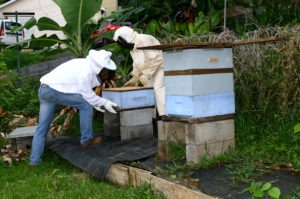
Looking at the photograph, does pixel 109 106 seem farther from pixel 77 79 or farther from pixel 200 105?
pixel 200 105

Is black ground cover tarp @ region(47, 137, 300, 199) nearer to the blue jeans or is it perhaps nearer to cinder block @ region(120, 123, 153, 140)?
cinder block @ region(120, 123, 153, 140)

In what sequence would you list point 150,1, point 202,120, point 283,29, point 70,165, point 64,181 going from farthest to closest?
1. point 150,1
2. point 70,165
3. point 283,29
4. point 64,181
5. point 202,120

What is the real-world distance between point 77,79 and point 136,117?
117 centimetres

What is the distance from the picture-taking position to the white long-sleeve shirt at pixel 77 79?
634cm

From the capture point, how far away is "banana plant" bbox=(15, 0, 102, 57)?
8453mm

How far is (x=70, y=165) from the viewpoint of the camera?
261 inches

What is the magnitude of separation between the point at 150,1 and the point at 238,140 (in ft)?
19.4

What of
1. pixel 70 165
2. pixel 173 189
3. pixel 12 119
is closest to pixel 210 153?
pixel 173 189

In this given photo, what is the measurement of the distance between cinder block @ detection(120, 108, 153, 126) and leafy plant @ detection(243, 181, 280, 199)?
124 inches

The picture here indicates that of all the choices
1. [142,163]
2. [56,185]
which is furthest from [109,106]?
[56,185]

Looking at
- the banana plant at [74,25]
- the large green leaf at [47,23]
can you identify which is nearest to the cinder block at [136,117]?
the banana plant at [74,25]

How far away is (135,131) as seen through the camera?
6992mm

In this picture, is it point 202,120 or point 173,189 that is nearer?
point 173,189

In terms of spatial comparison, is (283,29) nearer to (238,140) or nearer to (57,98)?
(238,140)
